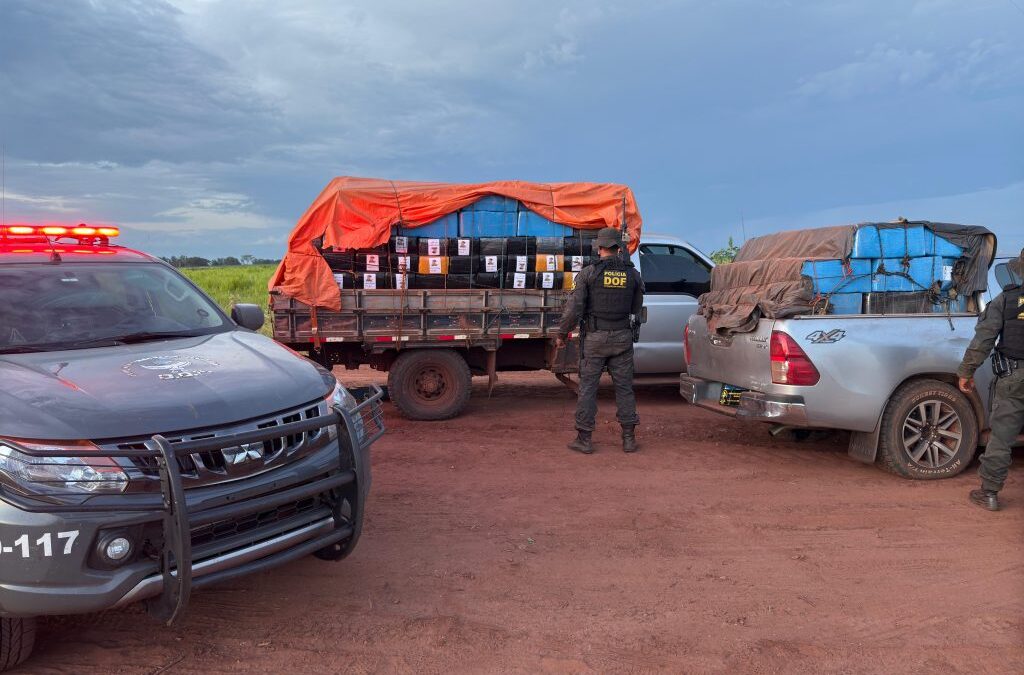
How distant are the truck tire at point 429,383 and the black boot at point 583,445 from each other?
67.2 inches

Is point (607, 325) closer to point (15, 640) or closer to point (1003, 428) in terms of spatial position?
point (1003, 428)

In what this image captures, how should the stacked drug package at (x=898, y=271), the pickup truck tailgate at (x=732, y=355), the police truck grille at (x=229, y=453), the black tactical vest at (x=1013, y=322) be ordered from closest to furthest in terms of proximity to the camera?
the police truck grille at (x=229, y=453) < the black tactical vest at (x=1013, y=322) < the pickup truck tailgate at (x=732, y=355) < the stacked drug package at (x=898, y=271)

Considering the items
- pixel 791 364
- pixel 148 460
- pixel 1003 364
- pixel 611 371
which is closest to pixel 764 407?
pixel 791 364

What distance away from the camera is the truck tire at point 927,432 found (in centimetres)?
566

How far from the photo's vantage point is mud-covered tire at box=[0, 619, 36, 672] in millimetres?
2873

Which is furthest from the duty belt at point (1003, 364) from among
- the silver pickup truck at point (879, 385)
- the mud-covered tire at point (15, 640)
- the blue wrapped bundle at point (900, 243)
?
the mud-covered tire at point (15, 640)

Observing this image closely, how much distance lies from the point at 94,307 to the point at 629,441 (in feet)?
14.4

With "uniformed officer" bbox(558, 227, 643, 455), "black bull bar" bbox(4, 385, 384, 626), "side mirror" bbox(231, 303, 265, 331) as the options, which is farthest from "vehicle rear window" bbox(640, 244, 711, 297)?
"black bull bar" bbox(4, 385, 384, 626)

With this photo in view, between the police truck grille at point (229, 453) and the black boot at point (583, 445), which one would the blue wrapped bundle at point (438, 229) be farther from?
the police truck grille at point (229, 453)

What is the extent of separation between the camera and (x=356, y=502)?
130 inches

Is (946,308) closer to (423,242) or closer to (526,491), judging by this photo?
(526,491)

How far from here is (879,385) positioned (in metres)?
5.58

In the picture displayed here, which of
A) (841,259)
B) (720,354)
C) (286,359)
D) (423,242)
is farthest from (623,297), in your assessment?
(286,359)

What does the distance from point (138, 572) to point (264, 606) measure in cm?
103
